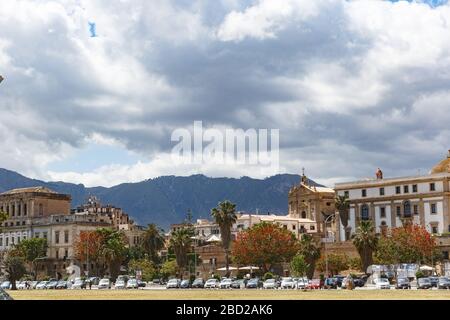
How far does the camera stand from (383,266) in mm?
101500

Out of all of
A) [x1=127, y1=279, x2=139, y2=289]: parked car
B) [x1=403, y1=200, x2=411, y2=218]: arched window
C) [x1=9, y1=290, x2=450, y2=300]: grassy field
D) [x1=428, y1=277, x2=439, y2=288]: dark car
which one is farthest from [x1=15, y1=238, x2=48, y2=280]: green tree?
[x1=428, y1=277, x2=439, y2=288]: dark car

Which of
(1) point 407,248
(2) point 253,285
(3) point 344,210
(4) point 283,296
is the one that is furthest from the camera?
(3) point 344,210

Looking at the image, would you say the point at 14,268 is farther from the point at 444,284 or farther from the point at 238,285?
the point at 444,284

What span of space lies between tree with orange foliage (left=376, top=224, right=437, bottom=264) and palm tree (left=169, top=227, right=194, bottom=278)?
106 feet

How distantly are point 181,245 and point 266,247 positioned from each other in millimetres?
14596

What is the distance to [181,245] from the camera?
4798 inches

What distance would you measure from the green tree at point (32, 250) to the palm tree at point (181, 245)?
4269cm

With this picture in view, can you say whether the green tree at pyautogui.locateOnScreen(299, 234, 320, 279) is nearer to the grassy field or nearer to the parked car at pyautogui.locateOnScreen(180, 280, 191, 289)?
the parked car at pyautogui.locateOnScreen(180, 280, 191, 289)

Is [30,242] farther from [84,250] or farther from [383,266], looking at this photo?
[383,266]

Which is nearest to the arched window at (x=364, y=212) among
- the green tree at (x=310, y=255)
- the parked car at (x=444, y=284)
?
the green tree at (x=310, y=255)

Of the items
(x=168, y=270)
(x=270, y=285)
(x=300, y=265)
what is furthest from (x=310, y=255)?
(x=168, y=270)

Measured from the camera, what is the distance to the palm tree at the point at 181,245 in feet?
399
